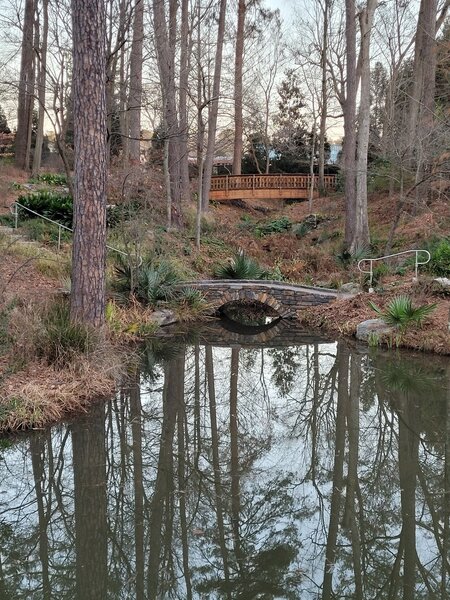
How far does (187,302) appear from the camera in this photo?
553 inches

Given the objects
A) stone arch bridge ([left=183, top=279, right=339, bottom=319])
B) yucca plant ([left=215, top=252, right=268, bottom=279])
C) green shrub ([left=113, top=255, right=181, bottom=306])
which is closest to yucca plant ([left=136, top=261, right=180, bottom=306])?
green shrub ([left=113, top=255, right=181, bottom=306])

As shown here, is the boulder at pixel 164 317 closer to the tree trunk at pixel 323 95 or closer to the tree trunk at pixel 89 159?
the tree trunk at pixel 89 159

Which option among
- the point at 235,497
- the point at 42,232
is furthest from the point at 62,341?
the point at 42,232

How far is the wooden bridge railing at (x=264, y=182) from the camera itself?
2605cm

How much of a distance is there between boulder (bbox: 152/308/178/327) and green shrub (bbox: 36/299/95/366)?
4.59 metres

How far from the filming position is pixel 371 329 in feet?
38.7

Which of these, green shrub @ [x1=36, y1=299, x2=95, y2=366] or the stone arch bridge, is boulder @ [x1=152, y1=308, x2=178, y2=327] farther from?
green shrub @ [x1=36, y1=299, x2=95, y2=366]

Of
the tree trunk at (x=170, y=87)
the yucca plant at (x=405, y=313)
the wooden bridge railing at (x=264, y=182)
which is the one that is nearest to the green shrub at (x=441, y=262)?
the yucca plant at (x=405, y=313)

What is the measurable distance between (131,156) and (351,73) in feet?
24.1

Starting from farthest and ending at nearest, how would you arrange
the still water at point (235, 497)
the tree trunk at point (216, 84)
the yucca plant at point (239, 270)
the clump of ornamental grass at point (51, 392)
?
1. the tree trunk at point (216, 84)
2. the yucca plant at point (239, 270)
3. the clump of ornamental grass at point (51, 392)
4. the still water at point (235, 497)

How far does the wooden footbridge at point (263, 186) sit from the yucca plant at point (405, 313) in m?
15.4

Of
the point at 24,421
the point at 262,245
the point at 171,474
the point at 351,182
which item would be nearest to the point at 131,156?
the point at 262,245

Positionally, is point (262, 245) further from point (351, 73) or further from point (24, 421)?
point (24, 421)

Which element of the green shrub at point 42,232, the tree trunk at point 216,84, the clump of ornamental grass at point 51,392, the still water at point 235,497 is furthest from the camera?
the tree trunk at point 216,84
